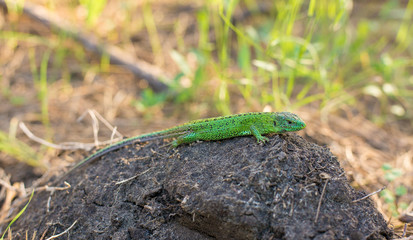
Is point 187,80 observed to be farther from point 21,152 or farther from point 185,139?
point 185,139

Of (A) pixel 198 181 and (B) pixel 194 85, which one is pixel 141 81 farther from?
(A) pixel 198 181

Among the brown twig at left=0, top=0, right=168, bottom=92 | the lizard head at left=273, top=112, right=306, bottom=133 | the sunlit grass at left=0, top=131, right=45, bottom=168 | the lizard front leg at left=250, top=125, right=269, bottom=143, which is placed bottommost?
the sunlit grass at left=0, top=131, right=45, bottom=168

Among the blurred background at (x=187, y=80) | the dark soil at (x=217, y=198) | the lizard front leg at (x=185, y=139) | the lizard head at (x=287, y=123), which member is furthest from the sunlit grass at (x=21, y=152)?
the lizard head at (x=287, y=123)

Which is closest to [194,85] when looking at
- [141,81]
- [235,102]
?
[235,102]

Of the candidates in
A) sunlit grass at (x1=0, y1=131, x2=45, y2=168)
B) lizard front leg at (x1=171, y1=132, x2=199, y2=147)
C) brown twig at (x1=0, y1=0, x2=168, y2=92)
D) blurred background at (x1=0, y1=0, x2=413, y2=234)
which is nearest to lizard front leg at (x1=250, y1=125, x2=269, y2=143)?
lizard front leg at (x1=171, y1=132, x2=199, y2=147)

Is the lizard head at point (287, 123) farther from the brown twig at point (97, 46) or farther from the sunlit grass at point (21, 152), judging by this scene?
the brown twig at point (97, 46)

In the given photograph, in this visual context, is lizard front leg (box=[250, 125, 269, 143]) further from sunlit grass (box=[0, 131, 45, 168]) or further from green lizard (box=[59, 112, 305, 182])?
sunlit grass (box=[0, 131, 45, 168])
